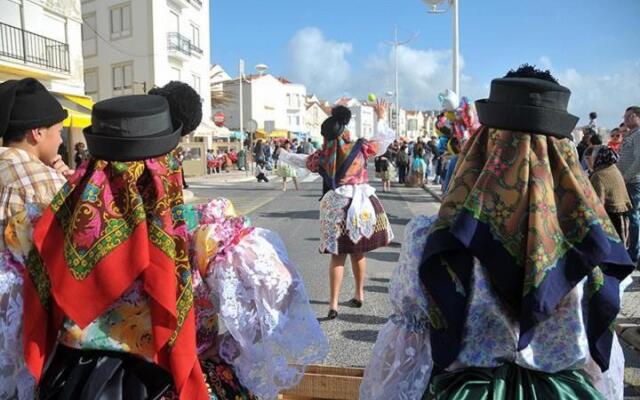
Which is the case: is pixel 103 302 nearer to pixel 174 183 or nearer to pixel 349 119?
pixel 174 183

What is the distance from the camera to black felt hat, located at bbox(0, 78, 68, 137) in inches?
98.0

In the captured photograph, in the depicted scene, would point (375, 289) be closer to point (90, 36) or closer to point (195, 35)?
point (90, 36)

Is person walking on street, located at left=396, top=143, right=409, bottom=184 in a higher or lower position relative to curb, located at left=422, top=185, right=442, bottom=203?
higher

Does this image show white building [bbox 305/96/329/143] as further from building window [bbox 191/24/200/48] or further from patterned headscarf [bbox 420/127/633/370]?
patterned headscarf [bbox 420/127/633/370]

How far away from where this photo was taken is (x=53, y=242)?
5.69 feet

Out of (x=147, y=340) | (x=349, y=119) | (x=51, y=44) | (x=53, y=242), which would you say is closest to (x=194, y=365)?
(x=147, y=340)

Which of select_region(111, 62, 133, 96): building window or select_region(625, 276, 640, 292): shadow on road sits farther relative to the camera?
select_region(111, 62, 133, 96): building window

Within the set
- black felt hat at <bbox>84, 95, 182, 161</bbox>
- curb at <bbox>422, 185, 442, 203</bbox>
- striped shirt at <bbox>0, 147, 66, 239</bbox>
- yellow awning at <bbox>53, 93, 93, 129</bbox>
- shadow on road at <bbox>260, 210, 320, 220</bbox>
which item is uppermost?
yellow awning at <bbox>53, 93, 93, 129</bbox>

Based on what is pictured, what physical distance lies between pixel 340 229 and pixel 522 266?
11.7 feet

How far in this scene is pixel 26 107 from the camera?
257 cm

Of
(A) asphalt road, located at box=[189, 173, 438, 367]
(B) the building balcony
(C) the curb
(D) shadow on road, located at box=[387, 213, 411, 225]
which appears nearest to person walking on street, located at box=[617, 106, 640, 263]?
(A) asphalt road, located at box=[189, 173, 438, 367]

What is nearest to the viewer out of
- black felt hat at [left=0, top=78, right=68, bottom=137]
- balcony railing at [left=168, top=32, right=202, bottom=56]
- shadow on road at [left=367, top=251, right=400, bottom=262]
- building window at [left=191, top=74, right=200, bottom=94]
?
black felt hat at [left=0, top=78, right=68, bottom=137]

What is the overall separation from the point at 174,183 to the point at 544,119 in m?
1.22

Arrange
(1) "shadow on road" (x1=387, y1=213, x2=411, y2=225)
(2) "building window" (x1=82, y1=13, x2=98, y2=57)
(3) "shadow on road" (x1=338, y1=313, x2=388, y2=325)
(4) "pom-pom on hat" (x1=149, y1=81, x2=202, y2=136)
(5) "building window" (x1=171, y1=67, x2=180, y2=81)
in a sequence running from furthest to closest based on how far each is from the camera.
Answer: (2) "building window" (x1=82, y1=13, x2=98, y2=57)
(5) "building window" (x1=171, y1=67, x2=180, y2=81)
(1) "shadow on road" (x1=387, y1=213, x2=411, y2=225)
(3) "shadow on road" (x1=338, y1=313, x2=388, y2=325)
(4) "pom-pom on hat" (x1=149, y1=81, x2=202, y2=136)
